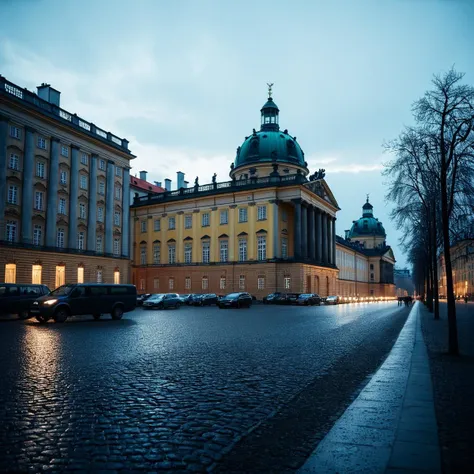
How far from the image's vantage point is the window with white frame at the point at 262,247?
214ft

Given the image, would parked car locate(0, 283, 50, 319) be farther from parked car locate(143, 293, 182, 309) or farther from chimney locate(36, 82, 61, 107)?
chimney locate(36, 82, 61, 107)

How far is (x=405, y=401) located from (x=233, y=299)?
126 ft

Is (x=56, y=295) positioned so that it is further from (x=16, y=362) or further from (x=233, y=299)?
(x=233, y=299)

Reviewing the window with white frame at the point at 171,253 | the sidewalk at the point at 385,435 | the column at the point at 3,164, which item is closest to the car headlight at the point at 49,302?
the sidewalk at the point at 385,435

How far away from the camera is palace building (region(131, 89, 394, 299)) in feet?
211

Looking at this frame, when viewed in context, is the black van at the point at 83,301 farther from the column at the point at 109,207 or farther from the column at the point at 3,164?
the column at the point at 109,207

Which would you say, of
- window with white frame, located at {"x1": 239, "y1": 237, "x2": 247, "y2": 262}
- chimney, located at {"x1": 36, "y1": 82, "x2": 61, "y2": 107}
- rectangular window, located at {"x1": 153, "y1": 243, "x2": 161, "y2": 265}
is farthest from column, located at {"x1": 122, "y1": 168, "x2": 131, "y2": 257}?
window with white frame, located at {"x1": 239, "y1": 237, "x2": 247, "y2": 262}

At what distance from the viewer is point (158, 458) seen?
4711 millimetres

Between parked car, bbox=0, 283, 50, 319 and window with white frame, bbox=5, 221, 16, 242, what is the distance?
2032 centimetres

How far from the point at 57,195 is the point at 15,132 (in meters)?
7.92

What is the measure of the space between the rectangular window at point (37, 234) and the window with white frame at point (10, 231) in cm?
250

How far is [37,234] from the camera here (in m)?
48.0

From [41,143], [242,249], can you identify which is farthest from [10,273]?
[242,249]

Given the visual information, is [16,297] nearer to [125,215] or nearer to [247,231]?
[125,215]
